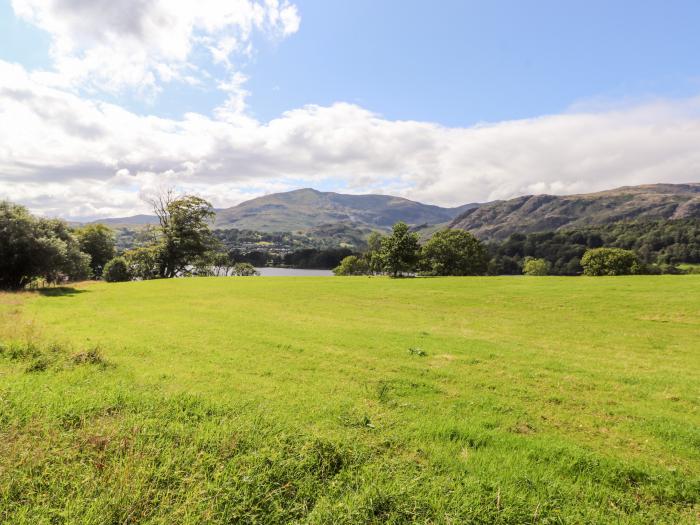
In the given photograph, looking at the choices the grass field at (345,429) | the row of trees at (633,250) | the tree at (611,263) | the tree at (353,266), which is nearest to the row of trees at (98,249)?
the grass field at (345,429)

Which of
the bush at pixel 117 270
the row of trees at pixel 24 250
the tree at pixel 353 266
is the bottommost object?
the tree at pixel 353 266

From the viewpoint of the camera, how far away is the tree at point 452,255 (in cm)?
8350

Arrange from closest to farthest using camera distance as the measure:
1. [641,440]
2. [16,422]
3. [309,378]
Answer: [16,422], [641,440], [309,378]

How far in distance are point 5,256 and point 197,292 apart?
21564 millimetres

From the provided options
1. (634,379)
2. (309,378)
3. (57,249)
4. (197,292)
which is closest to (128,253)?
(57,249)

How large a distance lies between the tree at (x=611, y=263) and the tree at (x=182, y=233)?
88494 millimetres

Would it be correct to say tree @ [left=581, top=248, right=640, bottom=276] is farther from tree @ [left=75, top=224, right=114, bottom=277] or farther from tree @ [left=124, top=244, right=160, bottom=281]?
tree @ [left=75, top=224, right=114, bottom=277]

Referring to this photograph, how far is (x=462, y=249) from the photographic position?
8425 centimetres

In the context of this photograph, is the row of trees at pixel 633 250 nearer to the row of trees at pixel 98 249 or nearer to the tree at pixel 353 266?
the tree at pixel 353 266

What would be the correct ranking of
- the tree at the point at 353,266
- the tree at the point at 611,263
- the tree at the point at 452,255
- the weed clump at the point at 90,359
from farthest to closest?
the tree at the point at 353,266 → the tree at the point at 452,255 → the tree at the point at 611,263 → the weed clump at the point at 90,359

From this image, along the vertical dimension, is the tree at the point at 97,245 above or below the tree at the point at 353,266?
above

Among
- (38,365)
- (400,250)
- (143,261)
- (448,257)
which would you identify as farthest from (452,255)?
(38,365)

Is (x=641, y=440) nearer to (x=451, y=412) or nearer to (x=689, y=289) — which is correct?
(x=451, y=412)

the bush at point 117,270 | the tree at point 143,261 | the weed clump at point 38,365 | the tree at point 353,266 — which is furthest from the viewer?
the tree at point 353,266
